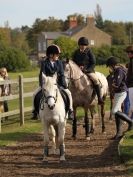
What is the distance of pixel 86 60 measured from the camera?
13.3 metres

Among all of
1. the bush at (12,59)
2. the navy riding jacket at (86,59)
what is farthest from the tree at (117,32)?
the navy riding jacket at (86,59)

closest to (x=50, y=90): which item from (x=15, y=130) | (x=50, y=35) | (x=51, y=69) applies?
(x=51, y=69)

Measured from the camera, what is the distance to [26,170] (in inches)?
365

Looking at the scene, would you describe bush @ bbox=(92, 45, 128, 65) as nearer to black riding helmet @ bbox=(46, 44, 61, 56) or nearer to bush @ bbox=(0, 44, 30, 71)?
bush @ bbox=(0, 44, 30, 71)

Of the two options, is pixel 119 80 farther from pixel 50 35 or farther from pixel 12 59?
pixel 50 35

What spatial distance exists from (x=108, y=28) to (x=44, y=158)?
426ft

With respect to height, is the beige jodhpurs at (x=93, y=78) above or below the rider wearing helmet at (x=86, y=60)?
below

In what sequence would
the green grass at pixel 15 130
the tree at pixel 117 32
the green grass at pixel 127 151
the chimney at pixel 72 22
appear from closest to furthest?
the green grass at pixel 127 151 → the green grass at pixel 15 130 → the tree at pixel 117 32 → the chimney at pixel 72 22

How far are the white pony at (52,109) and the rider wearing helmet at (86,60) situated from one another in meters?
3.35

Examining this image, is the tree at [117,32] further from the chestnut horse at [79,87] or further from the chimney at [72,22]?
the chestnut horse at [79,87]

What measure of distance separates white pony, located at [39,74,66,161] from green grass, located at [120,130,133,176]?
4.32 ft

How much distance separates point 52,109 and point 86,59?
3889 mm

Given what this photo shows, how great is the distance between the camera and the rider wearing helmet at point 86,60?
518 inches

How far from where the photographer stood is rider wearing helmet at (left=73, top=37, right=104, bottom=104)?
13148 millimetres
